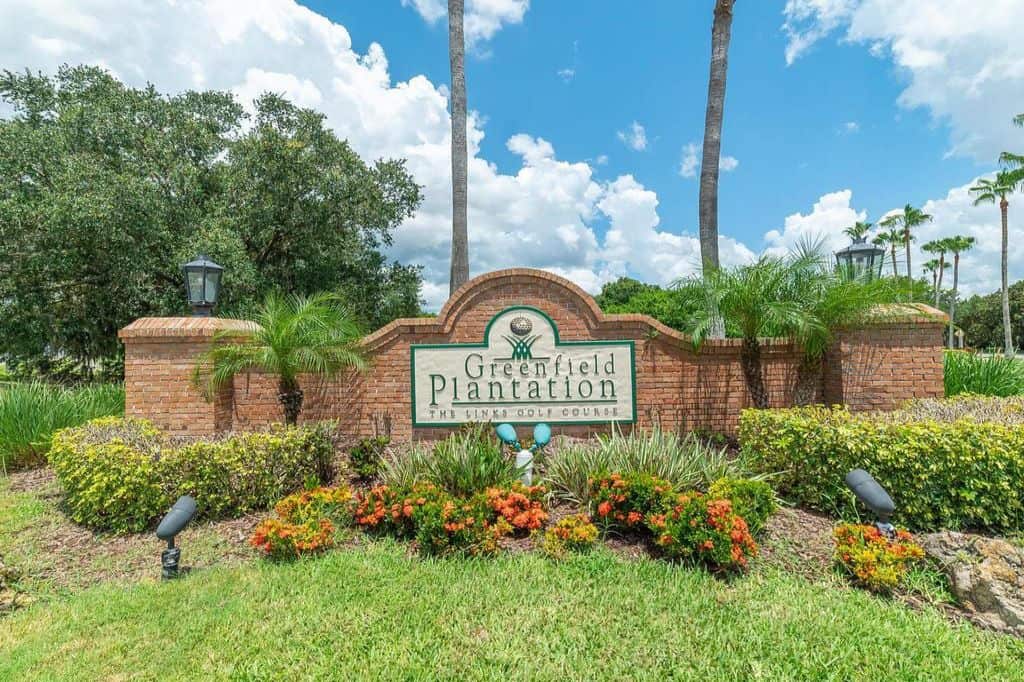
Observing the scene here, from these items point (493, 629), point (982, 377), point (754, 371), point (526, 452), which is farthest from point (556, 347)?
point (982, 377)

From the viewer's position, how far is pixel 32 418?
6965mm

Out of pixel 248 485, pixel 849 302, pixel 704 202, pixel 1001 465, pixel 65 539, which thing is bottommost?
pixel 65 539

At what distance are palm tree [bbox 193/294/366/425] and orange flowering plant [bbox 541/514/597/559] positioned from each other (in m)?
3.61

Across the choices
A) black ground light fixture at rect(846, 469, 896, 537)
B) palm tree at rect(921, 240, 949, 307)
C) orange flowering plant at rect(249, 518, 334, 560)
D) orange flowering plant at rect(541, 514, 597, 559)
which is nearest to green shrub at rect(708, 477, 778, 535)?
black ground light fixture at rect(846, 469, 896, 537)

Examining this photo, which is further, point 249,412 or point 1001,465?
point 249,412

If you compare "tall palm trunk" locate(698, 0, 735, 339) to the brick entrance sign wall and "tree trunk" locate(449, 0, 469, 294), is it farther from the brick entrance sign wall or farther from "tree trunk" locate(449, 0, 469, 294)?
"tree trunk" locate(449, 0, 469, 294)

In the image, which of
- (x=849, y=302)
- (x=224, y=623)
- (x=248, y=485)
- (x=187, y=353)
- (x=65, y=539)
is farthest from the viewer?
(x=187, y=353)

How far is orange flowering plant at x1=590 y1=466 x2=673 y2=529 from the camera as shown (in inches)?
161

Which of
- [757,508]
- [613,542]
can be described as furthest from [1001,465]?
[613,542]

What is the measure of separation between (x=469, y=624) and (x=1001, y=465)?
4.59 meters

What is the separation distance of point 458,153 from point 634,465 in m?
7.18

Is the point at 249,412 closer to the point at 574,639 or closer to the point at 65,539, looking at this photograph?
the point at 65,539

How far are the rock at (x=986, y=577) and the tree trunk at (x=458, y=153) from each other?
24.9 ft

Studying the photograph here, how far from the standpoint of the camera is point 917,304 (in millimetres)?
6430
